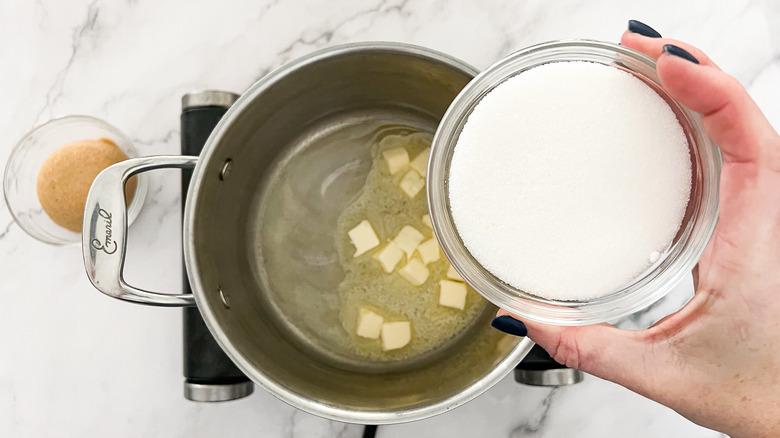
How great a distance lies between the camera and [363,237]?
0.90m

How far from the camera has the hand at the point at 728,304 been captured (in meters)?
0.54

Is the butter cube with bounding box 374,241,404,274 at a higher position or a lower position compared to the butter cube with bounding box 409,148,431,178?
lower

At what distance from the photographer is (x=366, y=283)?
91 centimetres

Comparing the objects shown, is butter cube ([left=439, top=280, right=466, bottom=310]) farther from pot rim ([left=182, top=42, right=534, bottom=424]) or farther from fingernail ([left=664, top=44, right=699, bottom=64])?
fingernail ([left=664, top=44, right=699, bottom=64])

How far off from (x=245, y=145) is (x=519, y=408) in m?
0.62

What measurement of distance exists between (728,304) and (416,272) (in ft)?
1.48

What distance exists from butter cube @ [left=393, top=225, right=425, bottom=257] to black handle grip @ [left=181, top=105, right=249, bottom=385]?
12.7 inches

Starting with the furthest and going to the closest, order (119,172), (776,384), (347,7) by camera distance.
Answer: (347,7) < (119,172) < (776,384)

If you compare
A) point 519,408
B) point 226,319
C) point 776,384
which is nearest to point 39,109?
point 226,319

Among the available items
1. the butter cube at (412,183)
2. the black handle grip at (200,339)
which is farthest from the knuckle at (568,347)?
the black handle grip at (200,339)

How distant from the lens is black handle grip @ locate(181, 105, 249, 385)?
81cm

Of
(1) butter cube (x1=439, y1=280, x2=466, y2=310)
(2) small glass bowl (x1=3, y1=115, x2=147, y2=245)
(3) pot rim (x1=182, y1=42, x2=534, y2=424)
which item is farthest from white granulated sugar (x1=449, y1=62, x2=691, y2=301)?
(2) small glass bowl (x1=3, y1=115, x2=147, y2=245)

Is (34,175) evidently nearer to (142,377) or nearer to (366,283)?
(142,377)

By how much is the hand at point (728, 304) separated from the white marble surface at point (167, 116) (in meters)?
0.33
